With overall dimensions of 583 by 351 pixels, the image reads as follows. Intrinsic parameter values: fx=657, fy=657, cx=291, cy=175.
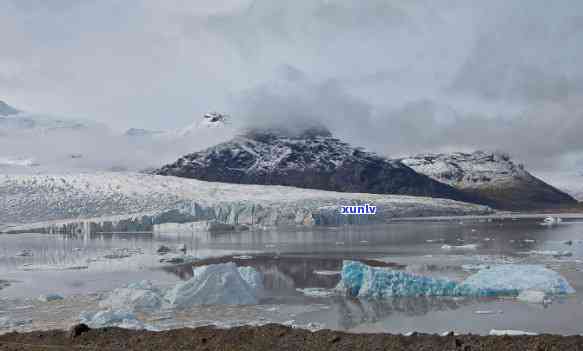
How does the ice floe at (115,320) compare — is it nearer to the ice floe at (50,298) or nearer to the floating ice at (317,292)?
the ice floe at (50,298)

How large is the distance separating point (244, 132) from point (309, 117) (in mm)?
21327

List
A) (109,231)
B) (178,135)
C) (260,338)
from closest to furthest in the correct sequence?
1. (260,338)
2. (109,231)
3. (178,135)

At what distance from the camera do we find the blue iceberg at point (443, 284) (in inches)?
579

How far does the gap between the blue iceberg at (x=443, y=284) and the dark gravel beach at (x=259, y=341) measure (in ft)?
18.2

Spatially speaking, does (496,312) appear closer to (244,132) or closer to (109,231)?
(109,231)

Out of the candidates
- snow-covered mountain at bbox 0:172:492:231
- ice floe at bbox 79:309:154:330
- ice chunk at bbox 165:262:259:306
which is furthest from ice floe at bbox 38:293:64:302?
snow-covered mountain at bbox 0:172:492:231

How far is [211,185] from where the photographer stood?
227 ft

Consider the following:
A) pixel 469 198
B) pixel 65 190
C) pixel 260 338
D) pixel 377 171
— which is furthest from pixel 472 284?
pixel 469 198

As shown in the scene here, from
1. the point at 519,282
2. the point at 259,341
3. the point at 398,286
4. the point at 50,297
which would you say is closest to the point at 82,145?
the point at 50,297

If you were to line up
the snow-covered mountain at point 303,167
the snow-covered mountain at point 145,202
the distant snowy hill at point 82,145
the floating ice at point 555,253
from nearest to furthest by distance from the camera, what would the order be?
the floating ice at point 555,253 < the snow-covered mountain at point 145,202 < the distant snowy hill at point 82,145 < the snow-covered mountain at point 303,167

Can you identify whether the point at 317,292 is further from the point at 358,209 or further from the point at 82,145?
the point at 82,145

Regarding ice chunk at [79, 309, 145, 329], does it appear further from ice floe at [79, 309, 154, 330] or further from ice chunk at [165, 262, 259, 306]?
ice chunk at [165, 262, 259, 306]

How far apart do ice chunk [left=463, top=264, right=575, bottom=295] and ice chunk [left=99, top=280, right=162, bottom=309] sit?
6972 millimetres

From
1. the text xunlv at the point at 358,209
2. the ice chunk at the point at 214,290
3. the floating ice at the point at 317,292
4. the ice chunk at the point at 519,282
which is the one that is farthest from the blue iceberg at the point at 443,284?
the text xunlv at the point at 358,209
